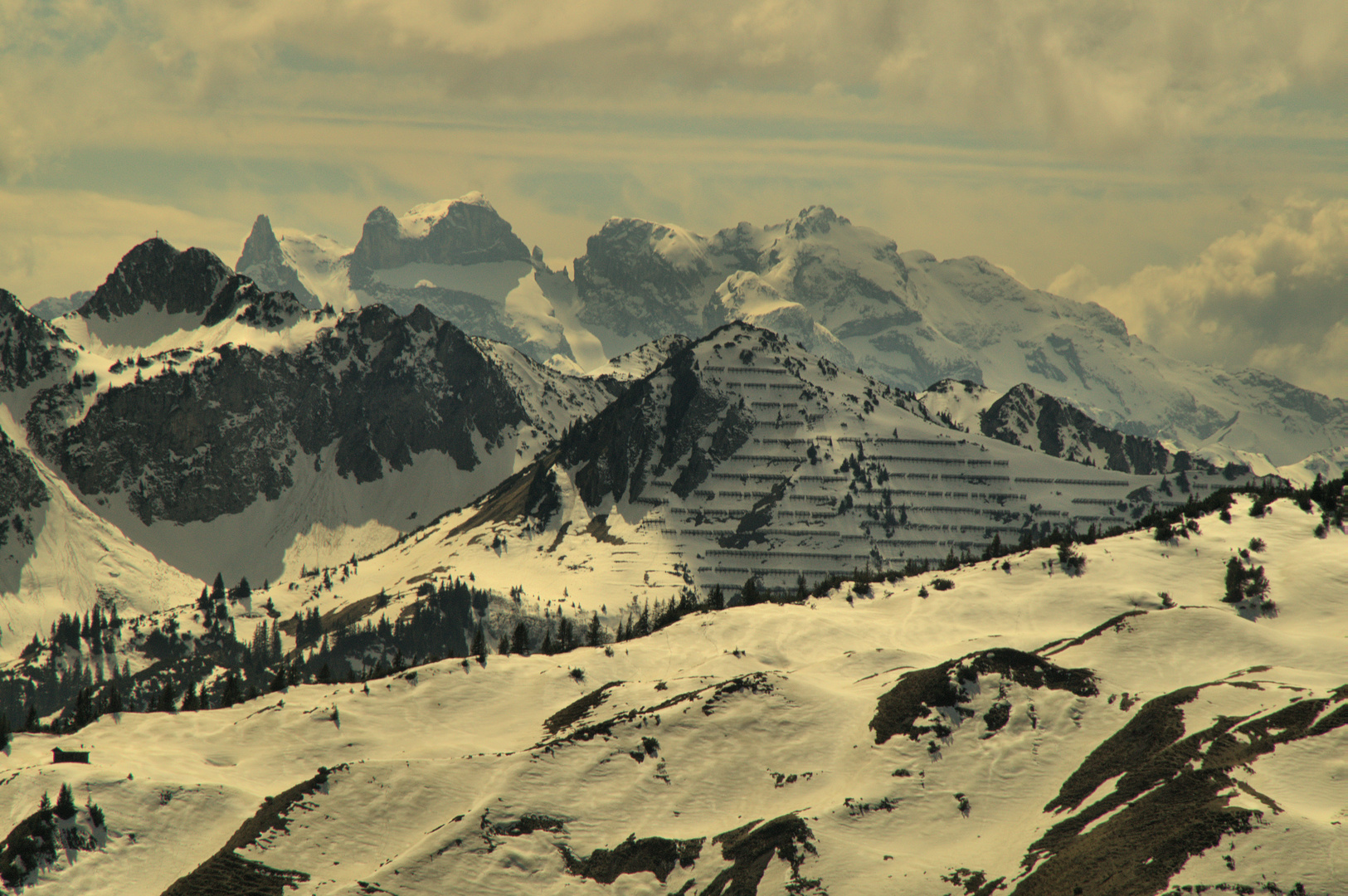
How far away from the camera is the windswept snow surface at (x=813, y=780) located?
125m

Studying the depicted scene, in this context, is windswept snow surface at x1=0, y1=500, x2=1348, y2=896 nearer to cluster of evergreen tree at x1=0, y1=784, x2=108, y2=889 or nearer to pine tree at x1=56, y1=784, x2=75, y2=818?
cluster of evergreen tree at x1=0, y1=784, x2=108, y2=889

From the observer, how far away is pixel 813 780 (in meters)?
155

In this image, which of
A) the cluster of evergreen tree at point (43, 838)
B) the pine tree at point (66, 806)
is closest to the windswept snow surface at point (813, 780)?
the cluster of evergreen tree at point (43, 838)

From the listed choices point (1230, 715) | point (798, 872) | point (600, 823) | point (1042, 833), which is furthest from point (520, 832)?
point (1230, 715)

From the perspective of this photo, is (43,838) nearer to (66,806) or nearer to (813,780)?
(66,806)

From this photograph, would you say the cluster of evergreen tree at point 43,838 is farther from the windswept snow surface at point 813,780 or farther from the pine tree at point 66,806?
the windswept snow surface at point 813,780

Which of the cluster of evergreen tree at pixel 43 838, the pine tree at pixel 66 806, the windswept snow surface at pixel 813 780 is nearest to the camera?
the windswept snow surface at pixel 813 780

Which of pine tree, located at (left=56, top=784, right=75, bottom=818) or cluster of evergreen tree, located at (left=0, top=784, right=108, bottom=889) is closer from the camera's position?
cluster of evergreen tree, located at (left=0, top=784, right=108, bottom=889)

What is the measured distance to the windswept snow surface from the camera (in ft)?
410

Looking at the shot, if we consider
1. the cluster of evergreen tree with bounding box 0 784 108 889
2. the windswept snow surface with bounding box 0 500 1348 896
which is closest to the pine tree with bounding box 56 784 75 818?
the cluster of evergreen tree with bounding box 0 784 108 889

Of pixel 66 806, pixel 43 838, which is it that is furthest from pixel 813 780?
pixel 43 838

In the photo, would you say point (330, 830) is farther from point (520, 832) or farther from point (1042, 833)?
point (1042, 833)

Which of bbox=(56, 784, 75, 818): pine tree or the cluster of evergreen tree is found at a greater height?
bbox=(56, 784, 75, 818): pine tree

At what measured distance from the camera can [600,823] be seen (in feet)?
487
